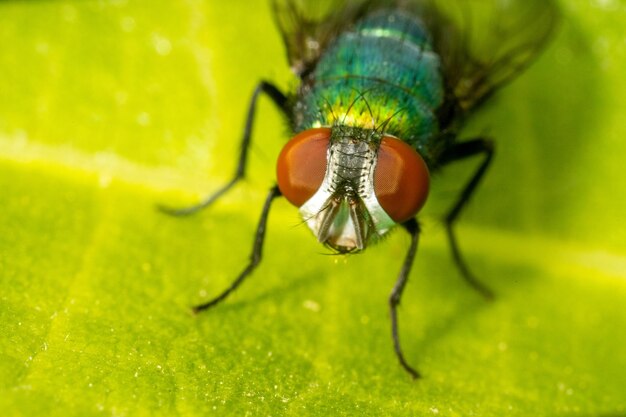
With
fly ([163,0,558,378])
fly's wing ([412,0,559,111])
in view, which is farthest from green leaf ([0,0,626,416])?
fly's wing ([412,0,559,111])

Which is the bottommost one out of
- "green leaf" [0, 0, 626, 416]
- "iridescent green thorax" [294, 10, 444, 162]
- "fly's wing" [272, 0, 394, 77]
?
"green leaf" [0, 0, 626, 416]

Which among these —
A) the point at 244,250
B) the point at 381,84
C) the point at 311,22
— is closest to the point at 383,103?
the point at 381,84

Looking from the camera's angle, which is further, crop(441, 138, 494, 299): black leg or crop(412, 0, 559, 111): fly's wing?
crop(412, 0, 559, 111): fly's wing

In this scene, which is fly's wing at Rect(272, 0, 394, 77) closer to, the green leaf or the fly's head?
the green leaf

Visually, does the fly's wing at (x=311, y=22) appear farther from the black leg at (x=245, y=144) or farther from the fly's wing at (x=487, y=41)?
the fly's wing at (x=487, y=41)

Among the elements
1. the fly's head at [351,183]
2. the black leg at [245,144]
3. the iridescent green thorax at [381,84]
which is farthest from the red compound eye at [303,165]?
the black leg at [245,144]

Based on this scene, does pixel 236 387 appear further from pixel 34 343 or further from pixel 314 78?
pixel 314 78

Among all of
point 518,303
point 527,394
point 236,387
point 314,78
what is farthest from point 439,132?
point 236,387

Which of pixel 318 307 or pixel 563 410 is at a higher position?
pixel 563 410
